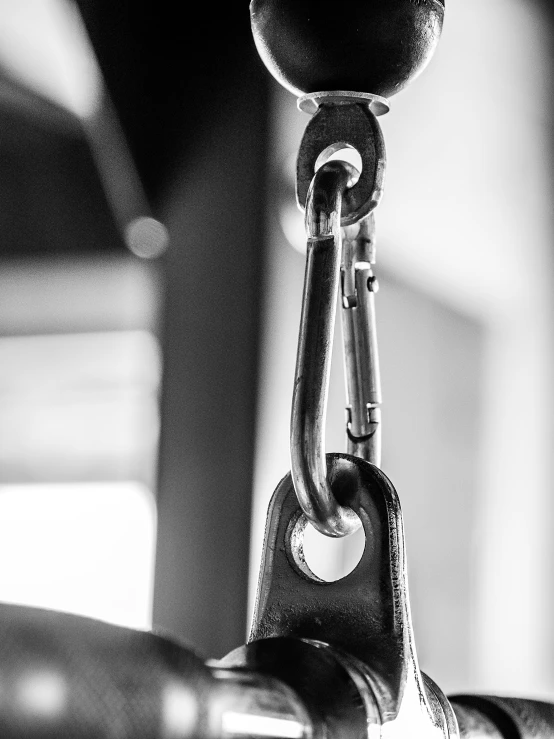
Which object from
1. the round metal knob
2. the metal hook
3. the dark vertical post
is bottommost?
the metal hook

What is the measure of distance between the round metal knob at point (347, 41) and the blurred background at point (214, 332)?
1592 millimetres

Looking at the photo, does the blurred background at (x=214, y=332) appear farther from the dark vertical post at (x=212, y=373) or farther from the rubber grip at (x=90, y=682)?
the rubber grip at (x=90, y=682)

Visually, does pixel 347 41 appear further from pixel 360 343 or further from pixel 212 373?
pixel 212 373

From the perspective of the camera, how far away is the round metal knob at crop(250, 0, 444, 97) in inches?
8.4

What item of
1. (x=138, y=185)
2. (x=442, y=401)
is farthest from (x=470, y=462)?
(x=138, y=185)

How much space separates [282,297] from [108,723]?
189 cm

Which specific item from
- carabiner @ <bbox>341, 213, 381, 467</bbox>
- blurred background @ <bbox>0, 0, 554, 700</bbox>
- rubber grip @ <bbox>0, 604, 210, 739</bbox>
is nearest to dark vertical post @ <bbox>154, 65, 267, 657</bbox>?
blurred background @ <bbox>0, 0, 554, 700</bbox>

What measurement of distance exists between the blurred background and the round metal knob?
159 centimetres

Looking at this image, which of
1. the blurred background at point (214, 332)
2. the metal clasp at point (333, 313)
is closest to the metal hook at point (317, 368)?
the metal clasp at point (333, 313)

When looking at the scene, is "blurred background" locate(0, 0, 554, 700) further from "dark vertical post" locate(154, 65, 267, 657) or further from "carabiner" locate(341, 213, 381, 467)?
"carabiner" locate(341, 213, 381, 467)

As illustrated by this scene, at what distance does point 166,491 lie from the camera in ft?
6.39

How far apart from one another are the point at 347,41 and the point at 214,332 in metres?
1.74

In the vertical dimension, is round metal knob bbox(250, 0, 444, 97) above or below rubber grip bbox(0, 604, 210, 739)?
above

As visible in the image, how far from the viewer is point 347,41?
0.70 ft
